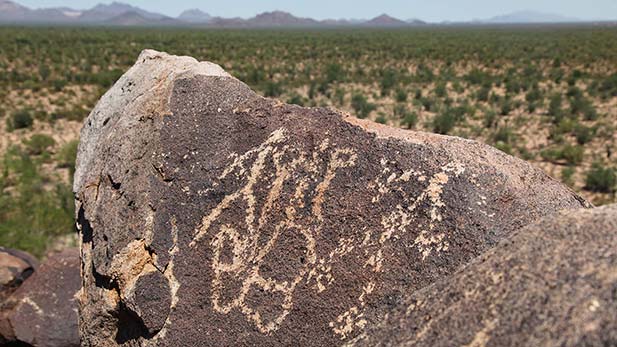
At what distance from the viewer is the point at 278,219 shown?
291 centimetres

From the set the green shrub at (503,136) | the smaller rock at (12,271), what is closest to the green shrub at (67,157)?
the smaller rock at (12,271)

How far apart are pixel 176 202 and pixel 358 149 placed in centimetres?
117

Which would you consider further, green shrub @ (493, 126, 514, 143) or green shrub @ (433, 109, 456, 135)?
green shrub @ (433, 109, 456, 135)

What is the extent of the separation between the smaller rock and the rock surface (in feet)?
0.26

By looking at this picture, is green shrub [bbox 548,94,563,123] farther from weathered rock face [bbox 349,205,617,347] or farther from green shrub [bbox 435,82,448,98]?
weathered rock face [bbox 349,205,617,347]

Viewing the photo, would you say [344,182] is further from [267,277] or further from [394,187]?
[267,277]

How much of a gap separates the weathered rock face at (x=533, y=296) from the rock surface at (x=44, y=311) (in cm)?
357

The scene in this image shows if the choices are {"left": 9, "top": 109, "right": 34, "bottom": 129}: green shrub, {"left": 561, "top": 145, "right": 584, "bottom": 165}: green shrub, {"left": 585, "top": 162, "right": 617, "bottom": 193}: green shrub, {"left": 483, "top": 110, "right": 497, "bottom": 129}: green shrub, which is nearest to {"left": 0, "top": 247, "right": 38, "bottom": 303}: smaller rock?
{"left": 585, "top": 162, "right": 617, "bottom": 193}: green shrub

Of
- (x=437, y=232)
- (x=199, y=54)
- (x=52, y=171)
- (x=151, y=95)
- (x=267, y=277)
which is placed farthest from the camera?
(x=199, y=54)

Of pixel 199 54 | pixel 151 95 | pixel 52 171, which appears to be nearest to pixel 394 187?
pixel 151 95

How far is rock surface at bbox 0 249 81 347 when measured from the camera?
4.59 m

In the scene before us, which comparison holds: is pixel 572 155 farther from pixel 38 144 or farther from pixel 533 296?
pixel 38 144

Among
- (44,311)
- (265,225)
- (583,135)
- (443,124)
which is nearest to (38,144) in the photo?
(44,311)

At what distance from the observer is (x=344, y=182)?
2883 mm
